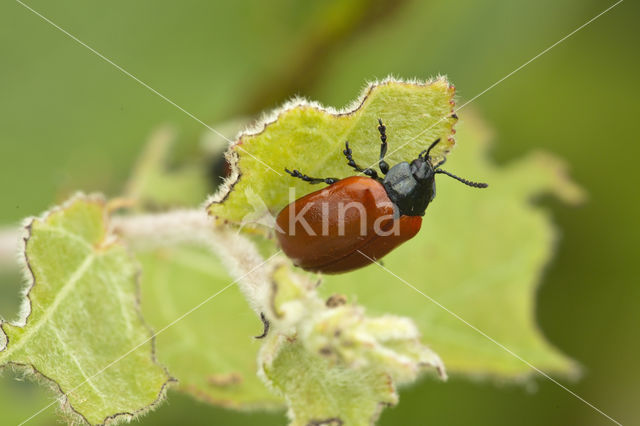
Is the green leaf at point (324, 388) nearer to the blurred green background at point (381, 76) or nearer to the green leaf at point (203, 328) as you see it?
the green leaf at point (203, 328)

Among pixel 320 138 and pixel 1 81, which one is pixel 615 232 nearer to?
pixel 320 138

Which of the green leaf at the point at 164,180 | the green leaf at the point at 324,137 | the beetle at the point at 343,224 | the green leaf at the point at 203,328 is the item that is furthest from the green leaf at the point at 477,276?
the green leaf at the point at 324,137

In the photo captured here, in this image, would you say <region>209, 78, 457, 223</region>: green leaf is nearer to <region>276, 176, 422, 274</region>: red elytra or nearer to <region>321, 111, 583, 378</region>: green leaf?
<region>276, 176, 422, 274</region>: red elytra

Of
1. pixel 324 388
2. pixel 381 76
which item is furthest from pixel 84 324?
pixel 381 76

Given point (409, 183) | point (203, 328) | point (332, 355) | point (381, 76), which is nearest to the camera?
point (332, 355)

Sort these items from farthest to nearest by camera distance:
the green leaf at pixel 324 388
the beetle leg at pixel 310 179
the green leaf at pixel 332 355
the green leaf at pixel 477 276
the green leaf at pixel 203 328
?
the green leaf at pixel 477 276, the green leaf at pixel 203 328, the beetle leg at pixel 310 179, the green leaf at pixel 324 388, the green leaf at pixel 332 355

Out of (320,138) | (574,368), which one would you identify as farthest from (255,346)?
(574,368)

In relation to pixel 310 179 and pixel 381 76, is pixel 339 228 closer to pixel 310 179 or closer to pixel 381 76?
pixel 310 179
